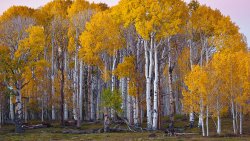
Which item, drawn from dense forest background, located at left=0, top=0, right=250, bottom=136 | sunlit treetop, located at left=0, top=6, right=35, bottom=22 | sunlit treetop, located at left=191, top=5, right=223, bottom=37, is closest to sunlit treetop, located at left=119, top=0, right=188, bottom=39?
dense forest background, located at left=0, top=0, right=250, bottom=136

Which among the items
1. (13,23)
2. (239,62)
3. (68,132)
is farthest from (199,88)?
(13,23)

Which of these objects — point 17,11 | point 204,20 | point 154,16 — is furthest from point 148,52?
point 17,11

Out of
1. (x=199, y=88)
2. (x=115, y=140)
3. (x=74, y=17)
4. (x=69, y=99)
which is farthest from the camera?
(x=69, y=99)

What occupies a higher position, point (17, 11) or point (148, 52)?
point (17, 11)

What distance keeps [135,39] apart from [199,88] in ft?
51.9

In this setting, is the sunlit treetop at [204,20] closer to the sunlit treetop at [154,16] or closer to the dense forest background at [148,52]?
the dense forest background at [148,52]

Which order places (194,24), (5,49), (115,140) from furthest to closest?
(194,24), (5,49), (115,140)

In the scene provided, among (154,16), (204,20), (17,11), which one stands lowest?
(154,16)

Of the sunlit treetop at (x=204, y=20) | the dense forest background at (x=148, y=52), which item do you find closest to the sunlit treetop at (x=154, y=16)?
the dense forest background at (x=148, y=52)

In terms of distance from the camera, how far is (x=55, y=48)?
64.3 m

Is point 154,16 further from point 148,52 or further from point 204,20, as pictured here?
point 204,20

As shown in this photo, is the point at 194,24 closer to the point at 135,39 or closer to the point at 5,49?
the point at 135,39

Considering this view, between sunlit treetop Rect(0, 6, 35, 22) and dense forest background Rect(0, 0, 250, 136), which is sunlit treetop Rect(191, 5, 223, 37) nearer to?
dense forest background Rect(0, 0, 250, 136)

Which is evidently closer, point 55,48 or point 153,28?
point 153,28
